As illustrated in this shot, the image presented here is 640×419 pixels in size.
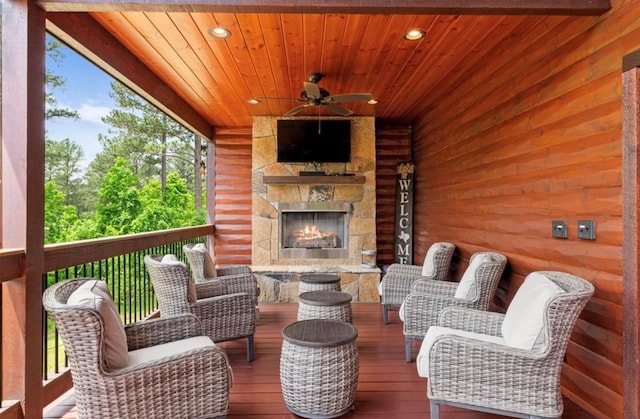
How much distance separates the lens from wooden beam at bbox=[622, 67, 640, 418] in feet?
6.21

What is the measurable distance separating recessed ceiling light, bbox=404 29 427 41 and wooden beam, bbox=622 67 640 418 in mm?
1415

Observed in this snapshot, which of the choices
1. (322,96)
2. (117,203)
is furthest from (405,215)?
(117,203)

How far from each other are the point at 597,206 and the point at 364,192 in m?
3.47

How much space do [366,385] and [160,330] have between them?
1512 millimetres

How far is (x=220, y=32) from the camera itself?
9.23 ft

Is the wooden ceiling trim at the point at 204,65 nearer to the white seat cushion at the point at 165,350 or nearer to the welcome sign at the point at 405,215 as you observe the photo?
the white seat cushion at the point at 165,350

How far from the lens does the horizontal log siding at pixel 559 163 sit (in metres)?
2.06

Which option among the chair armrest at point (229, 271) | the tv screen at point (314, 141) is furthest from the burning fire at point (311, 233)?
the chair armrest at point (229, 271)

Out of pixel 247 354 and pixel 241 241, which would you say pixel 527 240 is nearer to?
pixel 247 354

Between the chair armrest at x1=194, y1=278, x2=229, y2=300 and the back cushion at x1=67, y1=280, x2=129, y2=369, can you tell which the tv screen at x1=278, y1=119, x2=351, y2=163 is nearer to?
the chair armrest at x1=194, y1=278, x2=229, y2=300

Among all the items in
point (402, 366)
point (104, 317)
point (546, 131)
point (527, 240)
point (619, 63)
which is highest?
point (619, 63)

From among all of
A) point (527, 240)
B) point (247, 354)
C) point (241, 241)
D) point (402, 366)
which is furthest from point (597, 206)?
point (241, 241)

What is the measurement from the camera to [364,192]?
17.9 feet

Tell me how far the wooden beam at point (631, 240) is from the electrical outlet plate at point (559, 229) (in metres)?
0.43
